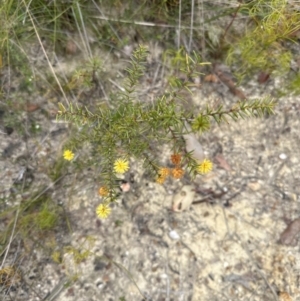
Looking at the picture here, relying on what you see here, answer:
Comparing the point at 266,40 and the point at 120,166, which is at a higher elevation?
the point at 266,40

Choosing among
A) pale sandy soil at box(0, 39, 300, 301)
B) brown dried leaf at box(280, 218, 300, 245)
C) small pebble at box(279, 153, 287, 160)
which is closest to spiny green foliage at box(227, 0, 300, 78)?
pale sandy soil at box(0, 39, 300, 301)

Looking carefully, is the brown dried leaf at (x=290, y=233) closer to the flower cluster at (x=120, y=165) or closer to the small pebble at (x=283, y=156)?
the small pebble at (x=283, y=156)

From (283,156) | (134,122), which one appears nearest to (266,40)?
(283,156)

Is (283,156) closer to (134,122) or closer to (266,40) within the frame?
(266,40)

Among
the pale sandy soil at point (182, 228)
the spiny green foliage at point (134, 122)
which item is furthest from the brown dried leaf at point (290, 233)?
the spiny green foliage at point (134, 122)

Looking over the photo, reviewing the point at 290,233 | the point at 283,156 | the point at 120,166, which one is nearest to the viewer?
the point at 120,166

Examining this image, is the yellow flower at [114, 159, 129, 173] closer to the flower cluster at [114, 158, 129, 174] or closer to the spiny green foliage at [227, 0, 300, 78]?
the flower cluster at [114, 158, 129, 174]

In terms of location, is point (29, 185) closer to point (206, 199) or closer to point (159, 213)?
point (159, 213)

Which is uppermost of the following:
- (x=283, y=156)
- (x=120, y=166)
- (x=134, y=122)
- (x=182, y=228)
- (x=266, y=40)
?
(x=266, y=40)

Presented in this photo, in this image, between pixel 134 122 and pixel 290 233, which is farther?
pixel 290 233
